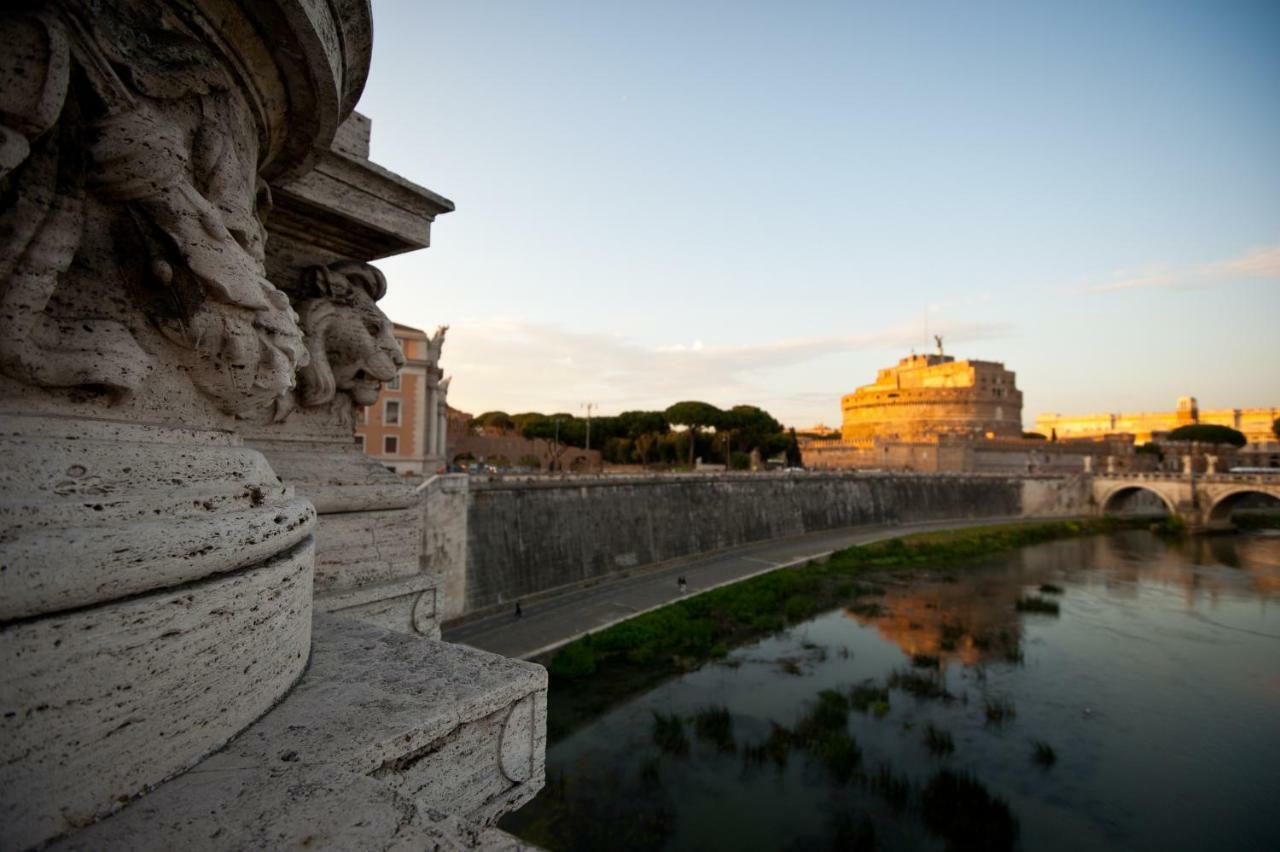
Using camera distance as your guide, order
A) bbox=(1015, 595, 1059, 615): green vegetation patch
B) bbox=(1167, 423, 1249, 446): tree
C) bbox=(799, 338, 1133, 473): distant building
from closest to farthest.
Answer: bbox=(1015, 595, 1059, 615): green vegetation patch < bbox=(799, 338, 1133, 473): distant building < bbox=(1167, 423, 1249, 446): tree

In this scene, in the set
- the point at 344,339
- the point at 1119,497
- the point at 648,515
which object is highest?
the point at 344,339

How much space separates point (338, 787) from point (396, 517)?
1.82 meters

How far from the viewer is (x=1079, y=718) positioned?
11.4m

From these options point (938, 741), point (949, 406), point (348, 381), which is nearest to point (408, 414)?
point (938, 741)

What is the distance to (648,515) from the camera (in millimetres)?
21438

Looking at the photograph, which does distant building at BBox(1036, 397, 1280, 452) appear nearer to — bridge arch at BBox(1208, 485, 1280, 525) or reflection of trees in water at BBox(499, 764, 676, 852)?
bridge arch at BBox(1208, 485, 1280, 525)

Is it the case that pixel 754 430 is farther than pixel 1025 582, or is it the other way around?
pixel 754 430

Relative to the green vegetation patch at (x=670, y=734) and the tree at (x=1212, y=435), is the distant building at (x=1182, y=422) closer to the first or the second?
the tree at (x=1212, y=435)

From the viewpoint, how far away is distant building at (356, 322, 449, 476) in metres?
23.0

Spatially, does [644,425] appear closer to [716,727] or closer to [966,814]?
[716,727]

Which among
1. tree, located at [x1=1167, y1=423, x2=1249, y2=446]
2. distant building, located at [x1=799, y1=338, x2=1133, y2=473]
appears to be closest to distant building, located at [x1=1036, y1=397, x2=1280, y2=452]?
tree, located at [x1=1167, y1=423, x2=1249, y2=446]

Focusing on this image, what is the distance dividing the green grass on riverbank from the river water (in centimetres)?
47

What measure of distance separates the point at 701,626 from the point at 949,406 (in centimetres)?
4327

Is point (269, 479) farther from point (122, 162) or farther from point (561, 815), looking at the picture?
point (561, 815)
